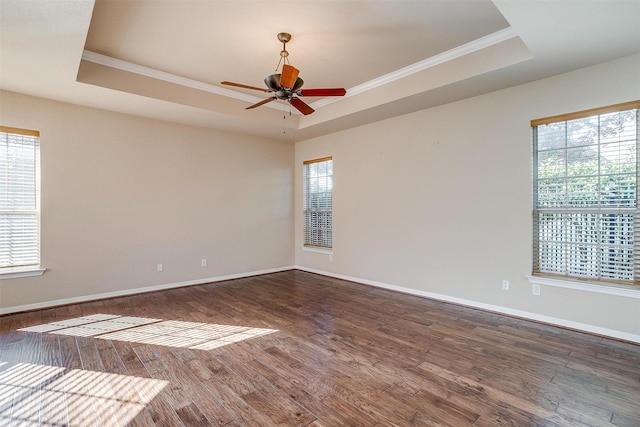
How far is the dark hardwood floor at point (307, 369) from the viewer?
1886 millimetres

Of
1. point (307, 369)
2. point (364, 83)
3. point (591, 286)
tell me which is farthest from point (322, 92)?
point (591, 286)

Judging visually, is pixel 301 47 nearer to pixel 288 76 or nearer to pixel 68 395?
pixel 288 76

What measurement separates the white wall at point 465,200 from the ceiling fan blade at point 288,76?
2391 millimetres

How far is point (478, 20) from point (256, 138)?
4.15 m

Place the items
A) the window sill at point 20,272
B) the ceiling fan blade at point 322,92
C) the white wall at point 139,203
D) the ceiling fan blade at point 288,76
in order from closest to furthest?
the ceiling fan blade at point 288,76
the ceiling fan blade at point 322,92
the window sill at point 20,272
the white wall at point 139,203

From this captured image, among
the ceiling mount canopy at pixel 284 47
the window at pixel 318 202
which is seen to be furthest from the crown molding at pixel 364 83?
the window at pixel 318 202

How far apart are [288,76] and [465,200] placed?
9.00ft

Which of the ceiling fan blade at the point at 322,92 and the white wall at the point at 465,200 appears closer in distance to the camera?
the ceiling fan blade at the point at 322,92

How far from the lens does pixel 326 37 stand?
3.17 meters

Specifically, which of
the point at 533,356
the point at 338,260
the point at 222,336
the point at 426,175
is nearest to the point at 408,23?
the point at 426,175

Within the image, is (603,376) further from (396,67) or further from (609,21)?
(396,67)

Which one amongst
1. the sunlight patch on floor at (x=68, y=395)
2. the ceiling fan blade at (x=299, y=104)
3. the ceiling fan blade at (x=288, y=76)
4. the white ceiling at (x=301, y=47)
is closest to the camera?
the sunlight patch on floor at (x=68, y=395)

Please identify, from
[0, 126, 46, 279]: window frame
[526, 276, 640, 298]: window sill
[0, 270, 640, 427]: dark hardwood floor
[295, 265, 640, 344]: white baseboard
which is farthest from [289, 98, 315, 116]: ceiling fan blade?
[0, 126, 46, 279]: window frame

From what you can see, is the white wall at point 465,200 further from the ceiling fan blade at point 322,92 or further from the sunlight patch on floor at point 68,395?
the sunlight patch on floor at point 68,395
